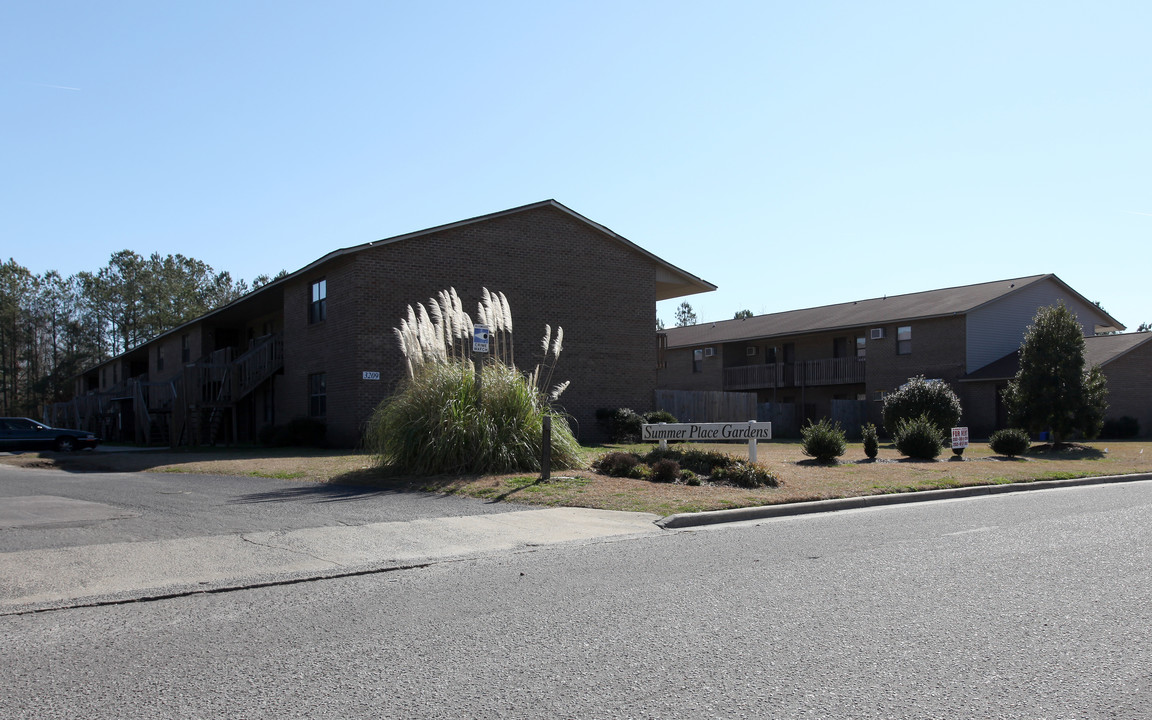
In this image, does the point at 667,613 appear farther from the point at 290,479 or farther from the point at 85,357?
the point at 85,357

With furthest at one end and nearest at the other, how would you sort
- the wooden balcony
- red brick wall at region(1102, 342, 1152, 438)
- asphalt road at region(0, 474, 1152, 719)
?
the wooden balcony, red brick wall at region(1102, 342, 1152, 438), asphalt road at region(0, 474, 1152, 719)

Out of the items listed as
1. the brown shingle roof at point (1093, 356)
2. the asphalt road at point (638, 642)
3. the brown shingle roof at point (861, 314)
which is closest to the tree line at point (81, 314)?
the brown shingle roof at point (861, 314)

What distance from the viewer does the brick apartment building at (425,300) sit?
25453 mm

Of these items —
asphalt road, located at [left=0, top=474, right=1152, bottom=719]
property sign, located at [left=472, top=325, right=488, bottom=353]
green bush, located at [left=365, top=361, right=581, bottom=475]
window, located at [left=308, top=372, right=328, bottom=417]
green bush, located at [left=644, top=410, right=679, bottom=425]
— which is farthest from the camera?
green bush, located at [left=644, top=410, right=679, bottom=425]

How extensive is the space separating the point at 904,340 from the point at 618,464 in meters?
28.5

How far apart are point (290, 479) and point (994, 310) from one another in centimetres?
3234

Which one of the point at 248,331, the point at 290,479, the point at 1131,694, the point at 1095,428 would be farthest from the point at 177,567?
the point at 248,331

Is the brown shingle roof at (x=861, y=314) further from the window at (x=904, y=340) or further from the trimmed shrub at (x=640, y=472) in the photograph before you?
the trimmed shrub at (x=640, y=472)

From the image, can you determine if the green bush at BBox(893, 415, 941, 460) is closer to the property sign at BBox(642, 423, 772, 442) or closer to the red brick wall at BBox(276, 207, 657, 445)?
the property sign at BBox(642, 423, 772, 442)

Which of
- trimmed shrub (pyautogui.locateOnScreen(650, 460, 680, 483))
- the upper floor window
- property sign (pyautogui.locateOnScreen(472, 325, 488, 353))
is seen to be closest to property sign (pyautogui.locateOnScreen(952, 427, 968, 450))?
trimmed shrub (pyautogui.locateOnScreen(650, 460, 680, 483))

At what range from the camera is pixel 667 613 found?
240 inches

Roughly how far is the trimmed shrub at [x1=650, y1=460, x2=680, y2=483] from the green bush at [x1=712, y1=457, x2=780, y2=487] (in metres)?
0.61

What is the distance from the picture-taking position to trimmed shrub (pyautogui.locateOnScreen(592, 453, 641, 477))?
15.2 metres

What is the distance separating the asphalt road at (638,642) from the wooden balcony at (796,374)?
3465 centimetres
